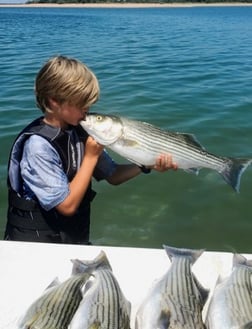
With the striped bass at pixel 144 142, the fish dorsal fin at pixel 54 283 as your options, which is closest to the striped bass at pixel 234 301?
the fish dorsal fin at pixel 54 283

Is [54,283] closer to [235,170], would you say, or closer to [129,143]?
[129,143]

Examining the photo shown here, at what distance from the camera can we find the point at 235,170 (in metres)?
4.31

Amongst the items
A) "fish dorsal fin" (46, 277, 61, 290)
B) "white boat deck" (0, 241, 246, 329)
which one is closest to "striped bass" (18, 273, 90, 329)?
"fish dorsal fin" (46, 277, 61, 290)

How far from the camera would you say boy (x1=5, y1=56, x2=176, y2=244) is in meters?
3.59

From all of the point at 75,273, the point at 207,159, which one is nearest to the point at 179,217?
the point at 207,159

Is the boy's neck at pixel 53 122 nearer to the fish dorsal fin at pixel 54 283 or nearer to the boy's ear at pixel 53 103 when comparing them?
the boy's ear at pixel 53 103

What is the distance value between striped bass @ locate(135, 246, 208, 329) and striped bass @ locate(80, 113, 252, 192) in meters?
1.01

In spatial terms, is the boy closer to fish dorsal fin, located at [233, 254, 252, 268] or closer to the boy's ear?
the boy's ear

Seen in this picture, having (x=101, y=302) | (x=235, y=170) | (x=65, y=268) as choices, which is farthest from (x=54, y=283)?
(x=235, y=170)

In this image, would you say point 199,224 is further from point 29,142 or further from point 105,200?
point 29,142

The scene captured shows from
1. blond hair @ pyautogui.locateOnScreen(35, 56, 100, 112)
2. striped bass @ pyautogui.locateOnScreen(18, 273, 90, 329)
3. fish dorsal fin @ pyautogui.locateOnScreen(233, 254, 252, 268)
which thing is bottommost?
striped bass @ pyautogui.locateOnScreen(18, 273, 90, 329)

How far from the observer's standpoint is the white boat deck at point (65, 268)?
3051 mm

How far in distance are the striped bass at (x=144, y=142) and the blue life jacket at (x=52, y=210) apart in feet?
0.71

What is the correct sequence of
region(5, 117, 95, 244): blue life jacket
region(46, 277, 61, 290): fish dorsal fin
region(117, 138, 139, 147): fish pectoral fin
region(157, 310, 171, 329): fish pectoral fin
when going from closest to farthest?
region(157, 310, 171, 329): fish pectoral fin, region(46, 277, 61, 290): fish dorsal fin, region(5, 117, 95, 244): blue life jacket, region(117, 138, 139, 147): fish pectoral fin
